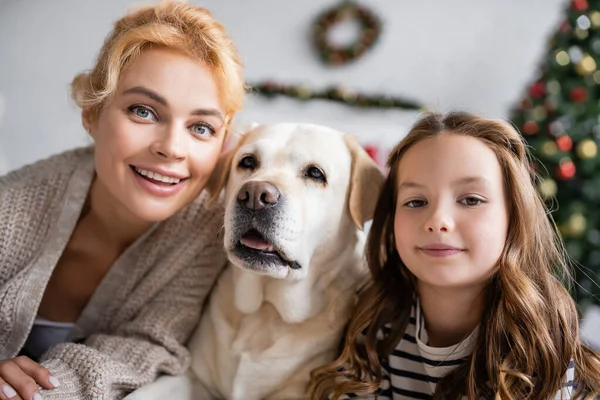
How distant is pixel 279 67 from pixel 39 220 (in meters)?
2.77

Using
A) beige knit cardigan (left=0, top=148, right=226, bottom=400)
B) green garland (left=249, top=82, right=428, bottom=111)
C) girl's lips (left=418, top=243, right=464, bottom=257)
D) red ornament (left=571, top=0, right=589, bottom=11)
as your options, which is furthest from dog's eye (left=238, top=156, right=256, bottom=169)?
green garland (left=249, top=82, right=428, bottom=111)

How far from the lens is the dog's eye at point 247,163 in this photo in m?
1.41

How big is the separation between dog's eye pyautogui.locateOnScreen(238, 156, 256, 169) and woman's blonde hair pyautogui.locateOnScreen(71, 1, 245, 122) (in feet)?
0.55

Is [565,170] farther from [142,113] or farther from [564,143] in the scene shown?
[142,113]

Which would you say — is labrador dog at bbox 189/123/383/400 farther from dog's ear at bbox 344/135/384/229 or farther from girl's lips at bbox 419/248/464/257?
girl's lips at bbox 419/248/464/257

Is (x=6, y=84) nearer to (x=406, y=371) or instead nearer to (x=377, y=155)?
(x=377, y=155)

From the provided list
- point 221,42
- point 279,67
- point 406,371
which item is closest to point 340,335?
point 406,371

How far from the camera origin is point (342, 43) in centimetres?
397

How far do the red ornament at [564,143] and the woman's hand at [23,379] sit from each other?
2.43 meters

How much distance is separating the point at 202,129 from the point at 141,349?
58 cm

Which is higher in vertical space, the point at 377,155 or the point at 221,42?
the point at 221,42

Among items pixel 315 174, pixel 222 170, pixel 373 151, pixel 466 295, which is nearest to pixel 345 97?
pixel 373 151

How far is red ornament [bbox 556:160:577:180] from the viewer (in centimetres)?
268

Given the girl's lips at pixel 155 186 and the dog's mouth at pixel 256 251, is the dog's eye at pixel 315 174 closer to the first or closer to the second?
the dog's mouth at pixel 256 251
